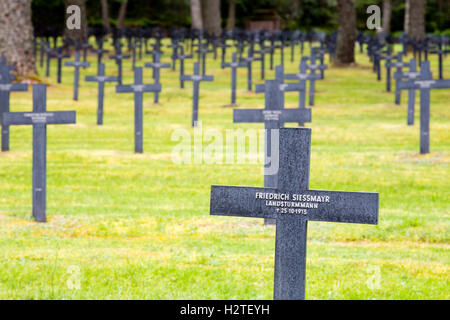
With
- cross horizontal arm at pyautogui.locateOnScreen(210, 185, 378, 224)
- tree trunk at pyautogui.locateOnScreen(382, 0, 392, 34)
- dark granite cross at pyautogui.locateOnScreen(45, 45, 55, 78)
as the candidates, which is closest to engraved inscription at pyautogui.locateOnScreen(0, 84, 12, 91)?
cross horizontal arm at pyautogui.locateOnScreen(210, 185, 378, 224)

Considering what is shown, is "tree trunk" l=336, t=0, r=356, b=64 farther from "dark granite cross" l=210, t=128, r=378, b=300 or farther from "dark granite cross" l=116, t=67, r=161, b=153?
"dark granite cross" l=210, t=128, r=378, b=300

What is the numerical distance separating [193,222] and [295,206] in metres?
5.40

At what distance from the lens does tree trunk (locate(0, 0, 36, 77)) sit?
1038 inches

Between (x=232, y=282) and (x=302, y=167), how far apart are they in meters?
2.04

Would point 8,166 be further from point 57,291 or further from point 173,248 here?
point 57,291

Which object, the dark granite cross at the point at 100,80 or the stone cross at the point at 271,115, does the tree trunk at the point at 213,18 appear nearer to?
the dark granite cross at the point at 100,80

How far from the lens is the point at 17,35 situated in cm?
2684

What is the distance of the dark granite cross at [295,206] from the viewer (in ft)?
17.1

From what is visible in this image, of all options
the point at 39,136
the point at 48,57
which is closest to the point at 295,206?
the point at 39,136

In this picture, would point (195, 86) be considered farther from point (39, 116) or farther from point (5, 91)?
point (39, 116)

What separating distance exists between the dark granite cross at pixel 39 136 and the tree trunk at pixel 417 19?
99.6 feet

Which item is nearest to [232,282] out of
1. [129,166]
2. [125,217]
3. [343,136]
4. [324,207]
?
[324,207]

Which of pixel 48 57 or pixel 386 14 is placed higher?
pixel 386 14

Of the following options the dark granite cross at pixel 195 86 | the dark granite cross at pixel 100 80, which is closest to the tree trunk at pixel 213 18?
the dark granite cross at pixel 195 86
